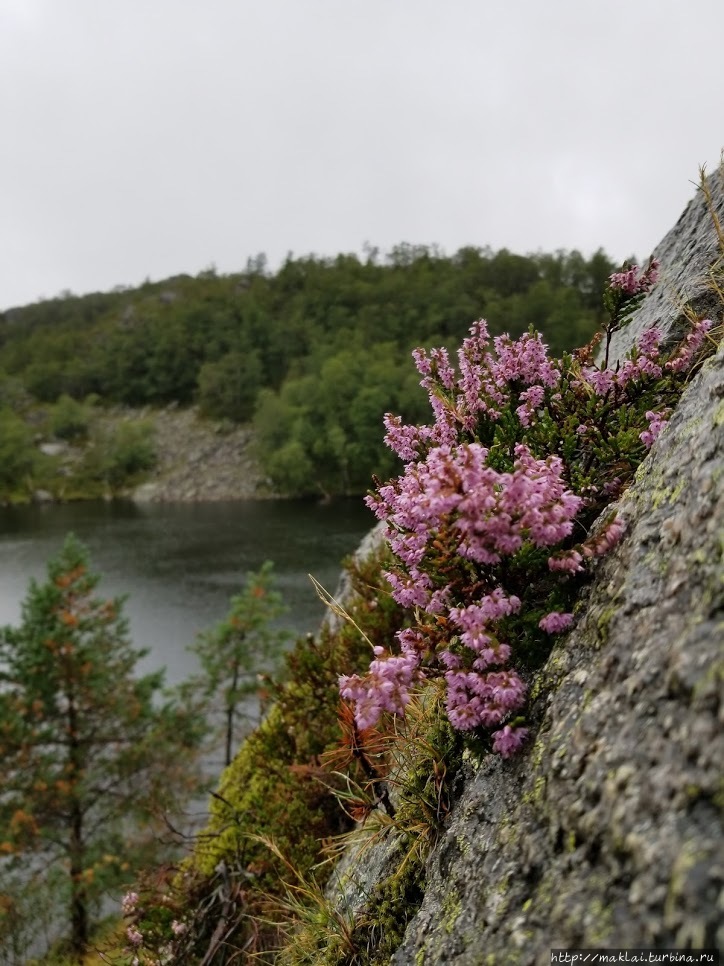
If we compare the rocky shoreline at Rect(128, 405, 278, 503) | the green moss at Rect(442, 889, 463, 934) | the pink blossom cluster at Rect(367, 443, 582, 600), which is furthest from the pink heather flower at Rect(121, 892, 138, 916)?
the rocky shoreline at Rect(128, 405, 278, 503)

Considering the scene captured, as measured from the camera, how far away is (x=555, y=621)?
8.39 feet

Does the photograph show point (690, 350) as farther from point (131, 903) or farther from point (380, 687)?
point (131, 903)

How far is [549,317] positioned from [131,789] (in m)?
94.0

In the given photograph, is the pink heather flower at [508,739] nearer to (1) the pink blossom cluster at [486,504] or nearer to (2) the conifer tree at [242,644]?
(1) the pink blossom cluster at [486,504]

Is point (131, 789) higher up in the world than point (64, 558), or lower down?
lower down

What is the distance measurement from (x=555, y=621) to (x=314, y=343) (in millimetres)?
121616

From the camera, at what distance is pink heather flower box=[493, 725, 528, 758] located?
96.0 inches

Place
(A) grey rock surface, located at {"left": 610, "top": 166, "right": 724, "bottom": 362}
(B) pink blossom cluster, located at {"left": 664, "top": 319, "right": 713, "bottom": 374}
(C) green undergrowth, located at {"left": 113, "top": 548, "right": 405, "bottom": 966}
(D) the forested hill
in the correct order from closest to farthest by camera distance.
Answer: (B) pink blossom cluster, located at {"left": 664, "top": 319, "right": 713, "bottom": 374} < (A) grey rock surface, located at {"left": 610, "top": 166, "right": 724, "bottom": 362} < (C) green undergrowth, located at {"left": 113, "top": 548, "right": 405, "bottom": 966} < (D) the forested hill

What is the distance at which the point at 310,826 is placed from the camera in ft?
16.6

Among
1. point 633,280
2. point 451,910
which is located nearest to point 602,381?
point 633,280

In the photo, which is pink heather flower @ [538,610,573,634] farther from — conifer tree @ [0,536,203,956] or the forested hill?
the forested hill

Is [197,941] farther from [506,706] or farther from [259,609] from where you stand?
[259,609]

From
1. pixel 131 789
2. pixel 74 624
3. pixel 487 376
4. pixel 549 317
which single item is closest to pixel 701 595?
pixel 487 376

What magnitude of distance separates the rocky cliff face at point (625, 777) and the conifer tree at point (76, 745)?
1366 cm
